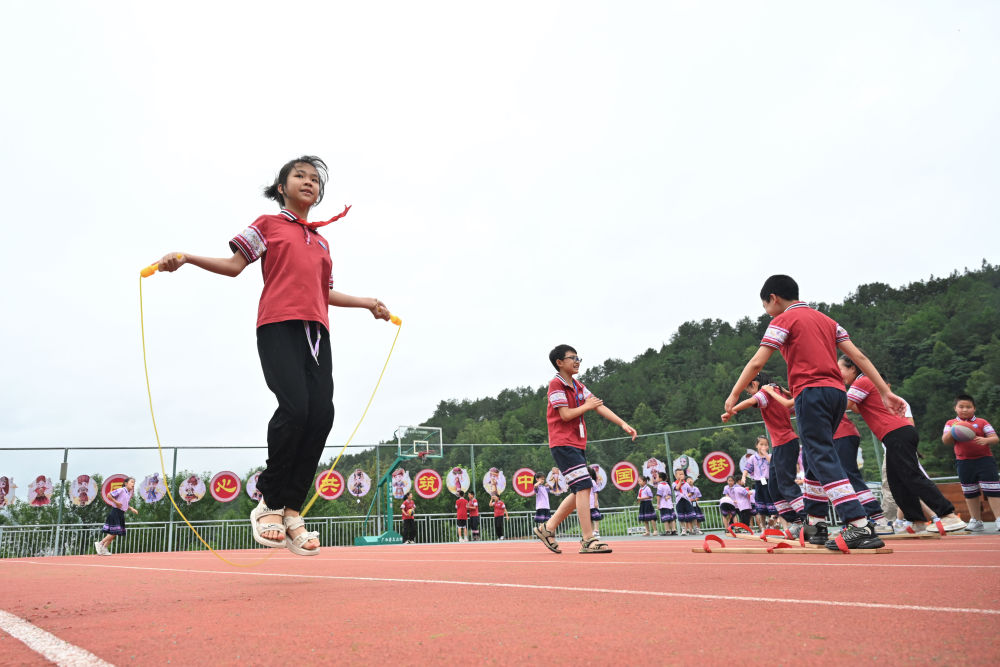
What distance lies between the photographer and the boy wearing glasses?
20.5 ft

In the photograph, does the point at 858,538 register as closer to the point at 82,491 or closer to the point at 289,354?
the point at 289,354

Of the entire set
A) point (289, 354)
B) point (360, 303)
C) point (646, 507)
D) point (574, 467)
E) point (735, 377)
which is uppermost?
point (735, 377)

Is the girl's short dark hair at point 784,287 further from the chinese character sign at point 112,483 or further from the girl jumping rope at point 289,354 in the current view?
the chinese character sign at point 112,483

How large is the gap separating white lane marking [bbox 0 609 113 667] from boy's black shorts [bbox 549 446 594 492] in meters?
4.58

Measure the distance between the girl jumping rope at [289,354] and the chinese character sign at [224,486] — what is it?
16.3 m

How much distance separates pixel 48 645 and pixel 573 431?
5.02m

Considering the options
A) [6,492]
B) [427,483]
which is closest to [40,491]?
[6,492]

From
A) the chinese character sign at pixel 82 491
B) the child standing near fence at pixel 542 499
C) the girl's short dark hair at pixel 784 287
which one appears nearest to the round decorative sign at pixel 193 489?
the chinese character sign at pixel 82 491

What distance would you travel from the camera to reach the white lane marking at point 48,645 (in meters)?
1.60

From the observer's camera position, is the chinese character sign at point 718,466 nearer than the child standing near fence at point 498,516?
Yes

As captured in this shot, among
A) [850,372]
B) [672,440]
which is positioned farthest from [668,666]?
[672,440]

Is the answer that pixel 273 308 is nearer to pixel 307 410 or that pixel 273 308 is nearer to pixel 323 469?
pixel 307 410

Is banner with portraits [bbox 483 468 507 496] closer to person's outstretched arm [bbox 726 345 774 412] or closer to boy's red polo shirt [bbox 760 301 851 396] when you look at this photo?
person's outstretched arm [bbox 726 345 774 412]

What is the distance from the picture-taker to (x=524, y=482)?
2231 centimetres
